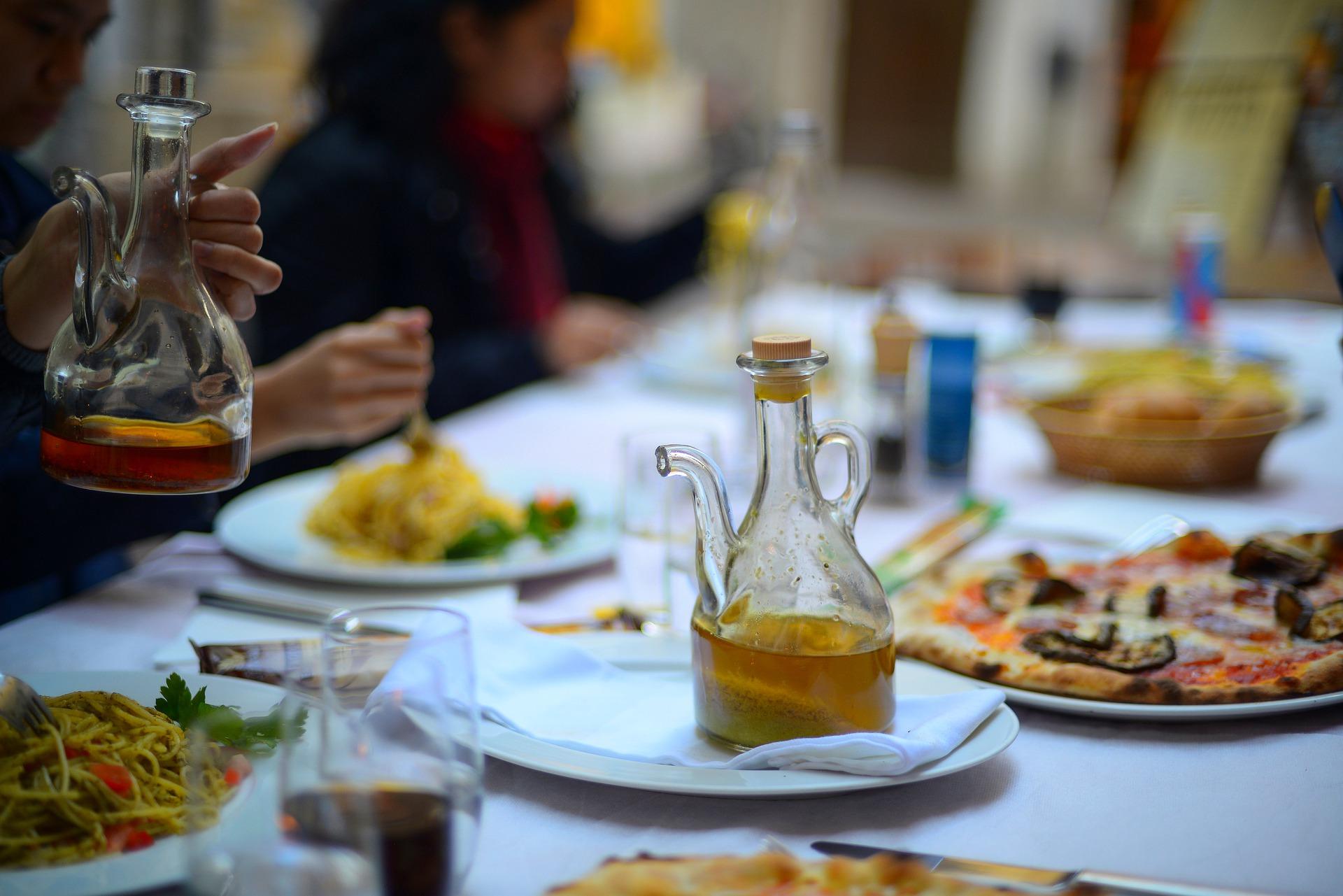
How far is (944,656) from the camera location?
1.17m

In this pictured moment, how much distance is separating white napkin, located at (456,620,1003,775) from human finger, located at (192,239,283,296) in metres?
0.38

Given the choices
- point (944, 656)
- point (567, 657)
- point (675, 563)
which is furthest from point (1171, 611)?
point (567, 657)

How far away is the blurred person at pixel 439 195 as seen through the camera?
112 inches

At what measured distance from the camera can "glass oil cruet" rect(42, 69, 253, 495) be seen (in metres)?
0.95

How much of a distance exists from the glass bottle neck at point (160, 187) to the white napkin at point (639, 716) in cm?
44

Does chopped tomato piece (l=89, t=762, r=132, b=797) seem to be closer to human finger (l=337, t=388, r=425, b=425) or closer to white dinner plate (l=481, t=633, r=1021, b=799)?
white dinner plate (l=481, t=633, r=1021, b=799)

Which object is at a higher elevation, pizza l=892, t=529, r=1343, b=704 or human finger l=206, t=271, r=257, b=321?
human finger l=206, t=271, r=257, b=321

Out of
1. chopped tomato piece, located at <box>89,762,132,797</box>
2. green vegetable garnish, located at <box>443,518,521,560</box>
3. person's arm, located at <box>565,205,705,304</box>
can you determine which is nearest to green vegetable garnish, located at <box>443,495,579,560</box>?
green vegetable garnish, located at <box>443,518,521,560</box>

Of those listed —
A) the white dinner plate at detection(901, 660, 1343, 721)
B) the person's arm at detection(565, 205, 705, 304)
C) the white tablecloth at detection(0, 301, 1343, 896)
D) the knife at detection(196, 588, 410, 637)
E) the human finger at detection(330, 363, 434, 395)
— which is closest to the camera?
the white tablecloth at detection(0, 301, 1343, 896)

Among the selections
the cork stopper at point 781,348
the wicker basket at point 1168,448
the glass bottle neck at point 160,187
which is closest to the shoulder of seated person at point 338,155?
the wicker basket at point 1168,448

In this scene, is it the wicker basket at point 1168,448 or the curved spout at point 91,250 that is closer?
the curved spout at point 91,250

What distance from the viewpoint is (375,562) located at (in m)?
1.52

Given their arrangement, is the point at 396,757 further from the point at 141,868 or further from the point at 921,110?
the point at 921,110

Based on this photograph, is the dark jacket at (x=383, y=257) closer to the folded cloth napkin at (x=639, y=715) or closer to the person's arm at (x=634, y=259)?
the person's arm at (x=634, y=259)
